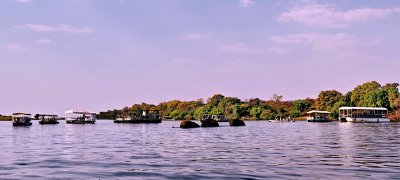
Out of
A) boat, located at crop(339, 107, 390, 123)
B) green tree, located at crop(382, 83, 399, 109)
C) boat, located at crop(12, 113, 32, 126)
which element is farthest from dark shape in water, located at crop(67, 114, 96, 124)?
green tree, located at crop(382, 83, 399, 109)

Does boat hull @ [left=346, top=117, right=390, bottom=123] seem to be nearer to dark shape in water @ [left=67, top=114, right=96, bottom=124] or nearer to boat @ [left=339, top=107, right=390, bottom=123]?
boat @ [left=339, top=107, right=390, bottom=123]

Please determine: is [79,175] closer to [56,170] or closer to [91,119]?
[56,170]

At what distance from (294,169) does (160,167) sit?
710 centimetres

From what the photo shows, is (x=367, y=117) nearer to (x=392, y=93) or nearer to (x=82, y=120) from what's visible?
(x=392, y=93)

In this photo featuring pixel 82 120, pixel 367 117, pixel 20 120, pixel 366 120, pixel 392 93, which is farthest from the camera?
pixel 392 93

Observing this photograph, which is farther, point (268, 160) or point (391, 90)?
point (391, 90)

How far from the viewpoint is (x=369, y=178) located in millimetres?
19938

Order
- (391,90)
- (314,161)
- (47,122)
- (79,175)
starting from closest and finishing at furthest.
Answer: (79,175), (314,161), (47,122), (391,90)

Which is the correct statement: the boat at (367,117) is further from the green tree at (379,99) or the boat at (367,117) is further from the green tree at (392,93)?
the green tree at (379,99)

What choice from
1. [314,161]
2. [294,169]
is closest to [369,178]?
[294,169]

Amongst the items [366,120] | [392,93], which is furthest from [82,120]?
[392,93]

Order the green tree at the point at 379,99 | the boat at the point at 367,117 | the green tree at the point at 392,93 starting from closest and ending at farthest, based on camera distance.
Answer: the boat at the point at 367,117, the green tree at the point at 392,93, the green tree at the point at 379,99

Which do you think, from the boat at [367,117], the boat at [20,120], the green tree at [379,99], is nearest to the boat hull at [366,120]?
the boat at [367,117]

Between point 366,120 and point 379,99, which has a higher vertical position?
point 379,99
